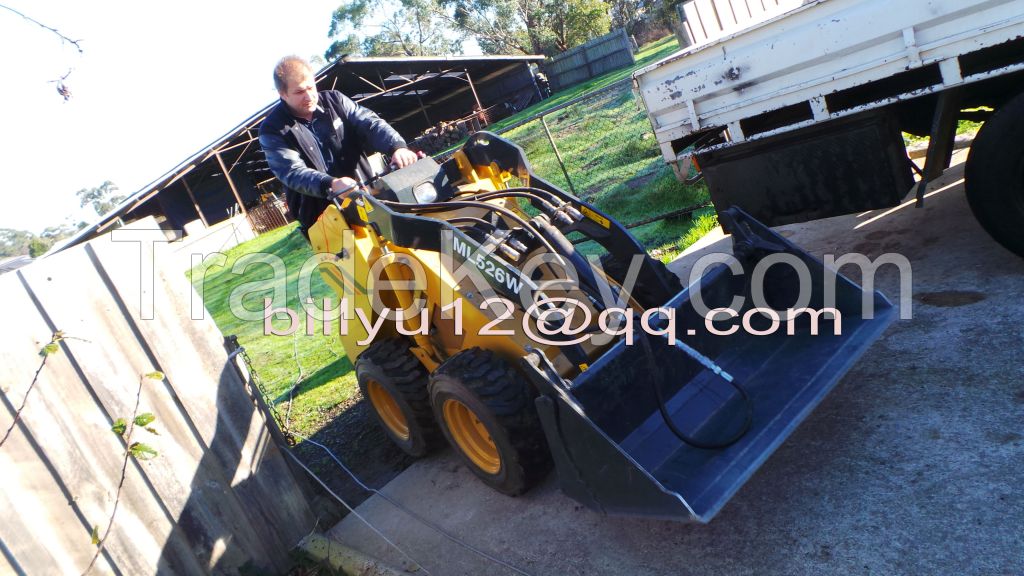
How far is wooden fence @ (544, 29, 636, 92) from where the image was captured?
1319 inches

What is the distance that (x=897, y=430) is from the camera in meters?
3.26

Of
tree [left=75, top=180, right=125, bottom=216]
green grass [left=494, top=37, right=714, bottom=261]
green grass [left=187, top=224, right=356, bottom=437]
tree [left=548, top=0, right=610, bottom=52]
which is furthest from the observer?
tree [left=75, top=180, right=125, bottom=216]

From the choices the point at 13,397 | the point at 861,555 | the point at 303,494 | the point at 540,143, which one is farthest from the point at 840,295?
the point at 540,143

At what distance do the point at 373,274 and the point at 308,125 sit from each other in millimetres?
1386

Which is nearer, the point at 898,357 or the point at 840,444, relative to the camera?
the point at 840,444

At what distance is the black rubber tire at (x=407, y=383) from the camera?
4.47m

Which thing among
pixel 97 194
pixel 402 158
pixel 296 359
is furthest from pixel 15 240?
pixel 402 158

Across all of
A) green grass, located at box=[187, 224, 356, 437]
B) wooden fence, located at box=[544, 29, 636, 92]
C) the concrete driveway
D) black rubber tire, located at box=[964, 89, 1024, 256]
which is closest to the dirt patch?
the concrete driveway

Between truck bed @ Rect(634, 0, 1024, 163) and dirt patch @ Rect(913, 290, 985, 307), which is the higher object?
truck bed @ Rect(634, 0, 1024, 163)

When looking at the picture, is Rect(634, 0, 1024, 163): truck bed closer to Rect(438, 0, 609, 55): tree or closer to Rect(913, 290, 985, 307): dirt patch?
Rect(913, 290, 985, 307): dirt patch

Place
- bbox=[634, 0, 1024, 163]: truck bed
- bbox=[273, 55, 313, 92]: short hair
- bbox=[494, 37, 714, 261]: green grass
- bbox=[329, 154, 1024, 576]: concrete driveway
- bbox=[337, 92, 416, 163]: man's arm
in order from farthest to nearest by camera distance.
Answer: bbox=[494, 37, 714, 261]: green grass < bbox=[337, 92, 416, 163]: man's arm < bbox=[273, 55, 313, 92]: short hair < bbox=[634, 0, 1024, 163]: truck bed < bbox=[329, 154, 1024, 576]: concrete driveway

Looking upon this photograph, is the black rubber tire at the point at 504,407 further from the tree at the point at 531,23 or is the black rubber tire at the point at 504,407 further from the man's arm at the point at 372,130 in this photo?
the tree at the point at 531,23

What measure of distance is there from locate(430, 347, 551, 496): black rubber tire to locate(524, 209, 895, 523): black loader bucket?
0.44 m

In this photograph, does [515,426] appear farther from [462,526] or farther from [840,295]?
[840,295]
